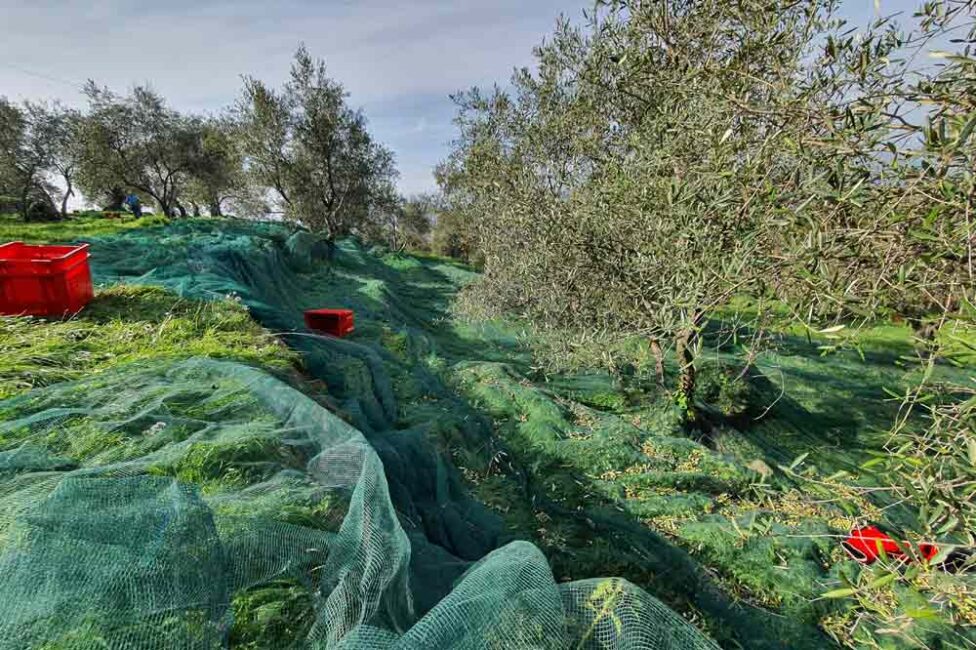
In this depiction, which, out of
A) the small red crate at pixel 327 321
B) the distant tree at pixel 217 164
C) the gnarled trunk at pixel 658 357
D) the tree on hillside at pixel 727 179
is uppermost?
the distant tree at pixel 217 164

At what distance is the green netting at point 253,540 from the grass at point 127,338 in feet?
2.05

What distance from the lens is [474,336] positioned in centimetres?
1383

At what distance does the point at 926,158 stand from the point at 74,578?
376cm

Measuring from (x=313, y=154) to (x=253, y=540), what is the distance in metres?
24.2

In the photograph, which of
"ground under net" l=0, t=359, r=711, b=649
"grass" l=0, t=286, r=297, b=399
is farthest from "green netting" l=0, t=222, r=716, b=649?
"grass" l=0, t=286, r=297, b=399

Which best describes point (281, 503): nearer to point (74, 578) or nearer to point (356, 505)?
point (356, 505)

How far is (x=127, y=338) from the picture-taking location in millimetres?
5344

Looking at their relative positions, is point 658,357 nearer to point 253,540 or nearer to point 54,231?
point 253,540

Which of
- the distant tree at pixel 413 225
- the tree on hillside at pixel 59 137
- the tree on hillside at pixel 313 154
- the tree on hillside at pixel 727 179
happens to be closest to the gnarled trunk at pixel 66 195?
the tree on hillside at pixel 59 137

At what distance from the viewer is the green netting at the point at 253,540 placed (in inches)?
68.7

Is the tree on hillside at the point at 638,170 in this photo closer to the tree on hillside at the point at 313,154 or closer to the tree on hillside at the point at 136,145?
the tree on hillside at the point at 313,154

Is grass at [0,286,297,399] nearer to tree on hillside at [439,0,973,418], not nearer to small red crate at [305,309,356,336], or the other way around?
small red crate at [305,309,356,336]

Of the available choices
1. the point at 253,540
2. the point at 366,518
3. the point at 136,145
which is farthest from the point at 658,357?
the point at 136,145

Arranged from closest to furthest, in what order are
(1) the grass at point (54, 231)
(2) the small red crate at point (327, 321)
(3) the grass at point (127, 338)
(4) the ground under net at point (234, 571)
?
1. (4) the ground under net at point (234, 571)
2. (3) the grass at point (127, 338)
3. (2) the small red crate at point (327, 321)
4. (1) the grass at point (54, 231)
